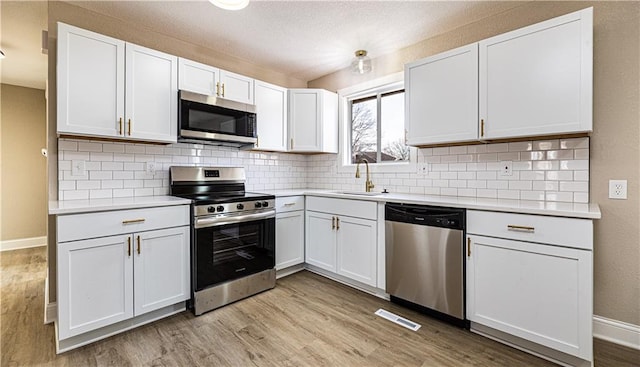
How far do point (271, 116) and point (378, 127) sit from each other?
128 centimetres

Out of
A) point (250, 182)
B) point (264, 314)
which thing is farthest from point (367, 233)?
point (250, 182)

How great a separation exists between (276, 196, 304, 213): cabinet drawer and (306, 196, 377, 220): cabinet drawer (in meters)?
0.09

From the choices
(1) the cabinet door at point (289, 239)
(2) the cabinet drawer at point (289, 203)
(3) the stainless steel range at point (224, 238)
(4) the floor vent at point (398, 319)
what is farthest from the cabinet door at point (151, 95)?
(4) the floor vent at point (398, 319)

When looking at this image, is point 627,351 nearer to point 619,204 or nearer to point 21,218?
point 619,204

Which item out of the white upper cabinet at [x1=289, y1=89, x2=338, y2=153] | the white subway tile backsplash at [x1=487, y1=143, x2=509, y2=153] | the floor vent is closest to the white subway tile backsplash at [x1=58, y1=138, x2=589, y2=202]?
the white subway tile backsplash at [x1=487, y1=143, x2=509, y2=153]

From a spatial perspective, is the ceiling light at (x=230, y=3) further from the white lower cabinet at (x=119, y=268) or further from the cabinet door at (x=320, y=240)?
the cabinet door at (x=320, y=240)

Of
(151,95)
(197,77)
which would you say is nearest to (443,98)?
(197,77)

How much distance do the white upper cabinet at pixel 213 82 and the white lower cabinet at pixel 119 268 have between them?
1160mm

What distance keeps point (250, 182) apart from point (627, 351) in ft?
11.3

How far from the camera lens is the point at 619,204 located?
1926 millimetres

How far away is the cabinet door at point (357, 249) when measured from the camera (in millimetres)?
2602

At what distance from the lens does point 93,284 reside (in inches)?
74.2

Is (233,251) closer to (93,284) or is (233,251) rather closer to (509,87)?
(93,284)

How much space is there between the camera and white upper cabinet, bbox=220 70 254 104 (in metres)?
2.86
